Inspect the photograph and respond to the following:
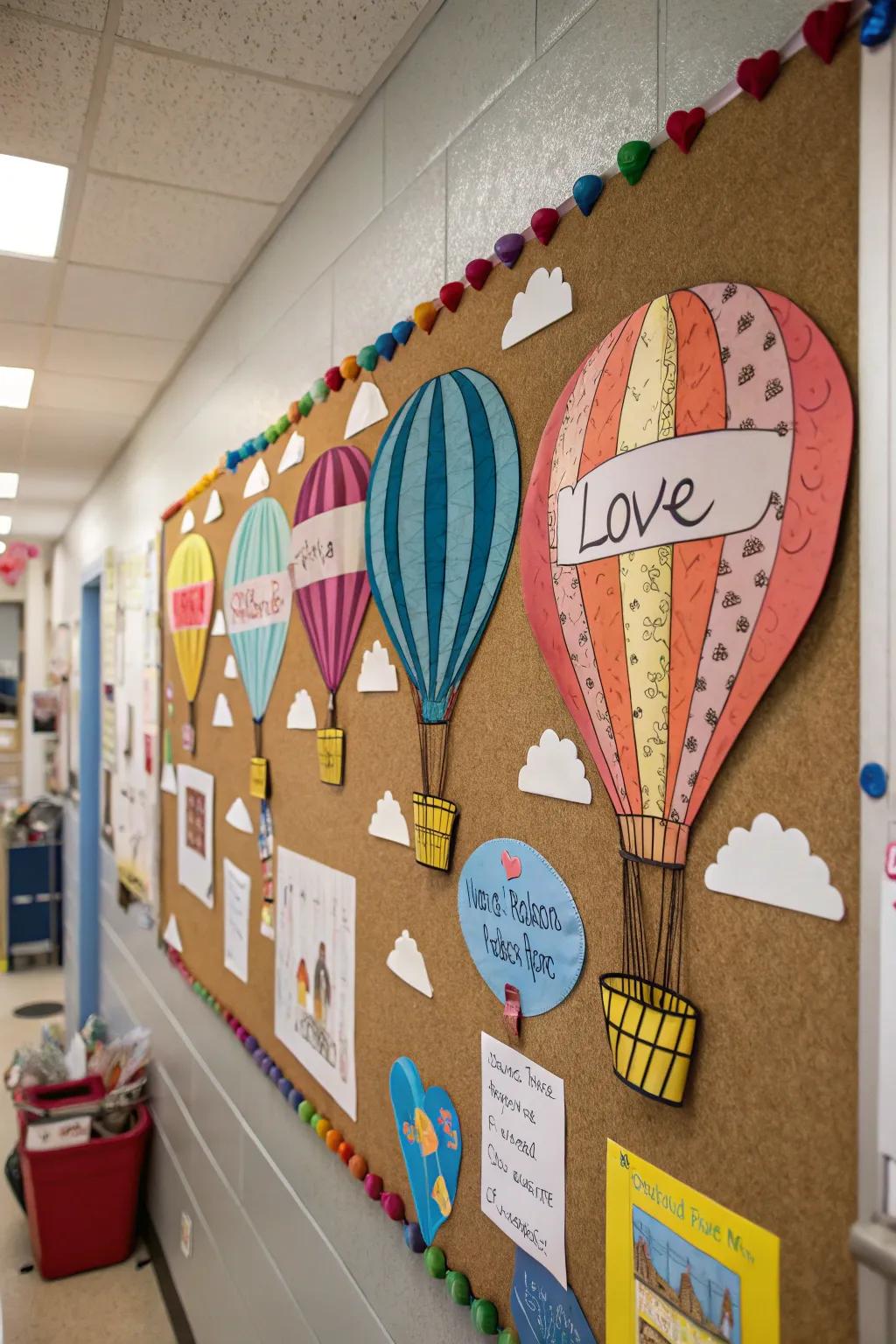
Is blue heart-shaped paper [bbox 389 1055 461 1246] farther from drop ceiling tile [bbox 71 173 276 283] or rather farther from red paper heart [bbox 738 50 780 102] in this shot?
drop ceiling tile [bbox 71 173 276 283]

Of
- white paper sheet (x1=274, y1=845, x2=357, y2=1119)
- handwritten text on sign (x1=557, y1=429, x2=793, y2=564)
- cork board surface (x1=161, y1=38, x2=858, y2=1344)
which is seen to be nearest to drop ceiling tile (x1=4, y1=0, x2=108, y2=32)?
cork board surface (x1=161, y1=38, x2=858, y2=1344)

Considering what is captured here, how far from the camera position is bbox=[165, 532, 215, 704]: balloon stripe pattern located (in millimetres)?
2300

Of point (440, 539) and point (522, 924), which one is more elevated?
point (440, 539)

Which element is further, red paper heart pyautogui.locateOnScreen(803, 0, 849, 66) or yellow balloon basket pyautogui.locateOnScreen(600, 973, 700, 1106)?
yellow balloon basket pyautogui.locateOnScreen(600, 973, 700, 1106)

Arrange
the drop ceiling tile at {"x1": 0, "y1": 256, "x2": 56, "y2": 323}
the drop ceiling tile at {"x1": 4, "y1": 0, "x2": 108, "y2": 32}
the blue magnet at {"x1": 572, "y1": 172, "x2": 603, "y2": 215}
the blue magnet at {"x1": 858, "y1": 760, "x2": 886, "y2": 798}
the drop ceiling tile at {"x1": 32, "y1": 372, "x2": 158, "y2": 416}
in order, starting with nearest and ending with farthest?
1. the blue magnet at {"x1": 858, "y1": 760, "x2": 886, "y2": 798}
2. the blue magnet at {"x1": 572, "y1": 172, "x2": 603, "y2": 215}
3. the drop ceiling tile at {"x1": 4, "y1": 0, "x2": 108, "y2": 32}
4. the drop ceiling tile at {"x1": 0, "y1": 256, "x2": 56, "y2": 323}
5. the drop ceiling tile at {"x1": 32, "y1": 372, "x2": 158, "y2": 416}

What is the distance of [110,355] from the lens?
2.74 m

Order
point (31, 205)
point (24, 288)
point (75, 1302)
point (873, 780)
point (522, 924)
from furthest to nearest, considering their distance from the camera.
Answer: point (75, 1302)
point (24, 288)
point (31, 205)
point (522, 924)
point (873, 780)

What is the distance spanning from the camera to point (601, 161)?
0.95 m

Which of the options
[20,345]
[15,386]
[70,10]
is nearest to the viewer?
[70,10]

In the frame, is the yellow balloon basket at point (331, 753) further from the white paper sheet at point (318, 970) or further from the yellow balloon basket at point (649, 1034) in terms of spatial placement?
the yellow balloon basket at point (649, 1034)

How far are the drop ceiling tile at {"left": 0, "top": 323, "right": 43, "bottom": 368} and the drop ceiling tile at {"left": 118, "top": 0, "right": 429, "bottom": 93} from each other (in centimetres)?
136

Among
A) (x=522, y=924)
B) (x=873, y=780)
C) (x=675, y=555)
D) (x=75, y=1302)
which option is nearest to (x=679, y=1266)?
(x=522, y=924)

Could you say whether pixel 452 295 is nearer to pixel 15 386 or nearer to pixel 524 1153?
pixel 524 1153

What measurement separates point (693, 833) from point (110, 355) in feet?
8.20
